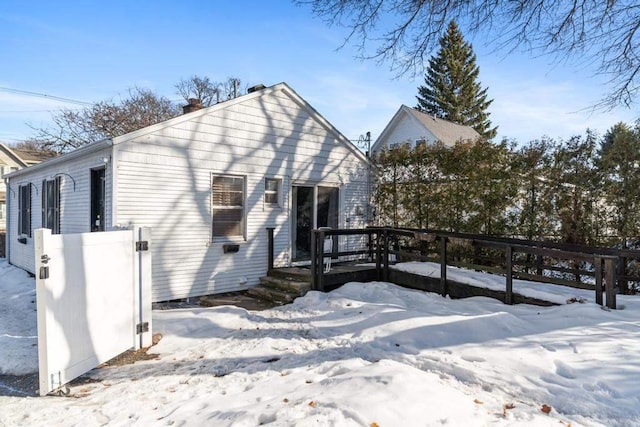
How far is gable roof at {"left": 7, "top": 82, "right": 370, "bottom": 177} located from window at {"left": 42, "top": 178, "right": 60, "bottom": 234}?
1.56 ft

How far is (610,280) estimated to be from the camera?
15.5 feet

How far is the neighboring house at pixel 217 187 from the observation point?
21.6 feet

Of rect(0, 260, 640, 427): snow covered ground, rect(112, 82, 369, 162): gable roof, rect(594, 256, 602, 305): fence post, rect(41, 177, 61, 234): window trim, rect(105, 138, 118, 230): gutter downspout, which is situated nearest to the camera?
rect(0, 260, 640, 427): snow covered ground

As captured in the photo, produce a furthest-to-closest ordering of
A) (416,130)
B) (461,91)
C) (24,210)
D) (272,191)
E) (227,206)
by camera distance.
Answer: (461,91) → (416,130) → (24,210) → (272,191) → (227,206)

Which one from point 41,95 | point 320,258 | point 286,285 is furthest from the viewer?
point 41,95

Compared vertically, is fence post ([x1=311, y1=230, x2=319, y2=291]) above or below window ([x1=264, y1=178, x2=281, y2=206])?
below

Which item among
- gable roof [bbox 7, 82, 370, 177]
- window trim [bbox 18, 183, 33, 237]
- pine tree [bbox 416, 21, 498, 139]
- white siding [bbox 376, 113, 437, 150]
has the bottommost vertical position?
window trim [bbox 18, 183, 33, 237]

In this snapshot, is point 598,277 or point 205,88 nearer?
point 598,277

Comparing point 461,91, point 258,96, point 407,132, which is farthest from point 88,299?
point 461,91

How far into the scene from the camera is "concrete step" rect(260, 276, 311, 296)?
7.10 m

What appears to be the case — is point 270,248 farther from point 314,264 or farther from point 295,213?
point 314,264

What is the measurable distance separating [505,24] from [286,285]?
571cm

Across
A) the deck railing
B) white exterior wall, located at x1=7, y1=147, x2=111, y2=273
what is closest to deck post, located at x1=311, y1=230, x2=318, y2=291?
the deck railing

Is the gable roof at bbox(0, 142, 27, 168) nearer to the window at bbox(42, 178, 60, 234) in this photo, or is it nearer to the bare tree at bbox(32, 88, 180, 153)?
the bare tree at bbox(32, 88, 180, 153)
